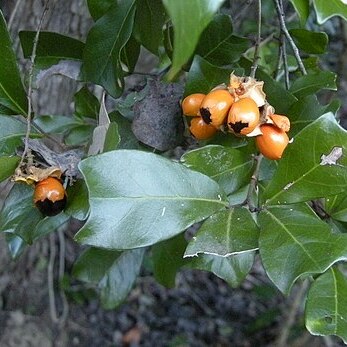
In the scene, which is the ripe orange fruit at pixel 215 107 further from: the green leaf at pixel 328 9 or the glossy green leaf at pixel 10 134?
the glossy green leaf at pixel 10 134

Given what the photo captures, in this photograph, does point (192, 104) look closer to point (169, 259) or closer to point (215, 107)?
point (215, 107)

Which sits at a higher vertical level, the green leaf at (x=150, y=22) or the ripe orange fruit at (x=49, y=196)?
the green leaf at (x=150, y=22)

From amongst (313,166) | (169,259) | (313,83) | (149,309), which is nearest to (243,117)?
(313,166)

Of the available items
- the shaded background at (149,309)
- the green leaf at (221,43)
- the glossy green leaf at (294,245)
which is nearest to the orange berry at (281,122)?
the glossy green leaf at (294,245)

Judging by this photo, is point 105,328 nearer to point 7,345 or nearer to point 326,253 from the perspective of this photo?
point 7,345

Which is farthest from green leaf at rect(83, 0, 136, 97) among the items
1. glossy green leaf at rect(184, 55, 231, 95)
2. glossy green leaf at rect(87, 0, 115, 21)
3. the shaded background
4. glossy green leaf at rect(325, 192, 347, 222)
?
the shaded background
